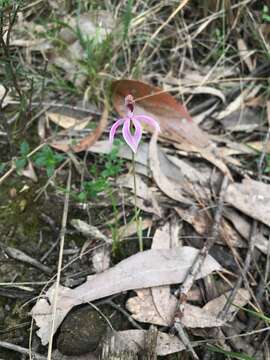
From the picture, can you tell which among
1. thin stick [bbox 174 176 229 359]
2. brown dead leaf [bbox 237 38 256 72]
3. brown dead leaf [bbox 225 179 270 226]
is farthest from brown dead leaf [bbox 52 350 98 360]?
brown dead leaf [bbox 237 38 256 72]

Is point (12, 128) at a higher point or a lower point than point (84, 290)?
higher

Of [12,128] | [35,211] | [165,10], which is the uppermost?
[165,10]

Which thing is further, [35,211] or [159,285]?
[35,211]

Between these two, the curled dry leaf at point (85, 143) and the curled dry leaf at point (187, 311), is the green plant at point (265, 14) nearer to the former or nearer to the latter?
the curled dry leaf at point (85, 143)

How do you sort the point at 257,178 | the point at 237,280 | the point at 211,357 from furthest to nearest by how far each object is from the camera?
the point at 257,178 → the point at 237,280 → the point at 211,357

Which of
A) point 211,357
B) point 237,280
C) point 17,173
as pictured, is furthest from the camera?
point 17,173

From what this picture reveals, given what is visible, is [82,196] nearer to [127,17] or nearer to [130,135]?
[130,135]

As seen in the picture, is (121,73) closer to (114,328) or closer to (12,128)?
(12,128)

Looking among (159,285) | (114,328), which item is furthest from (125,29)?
(114,328)
